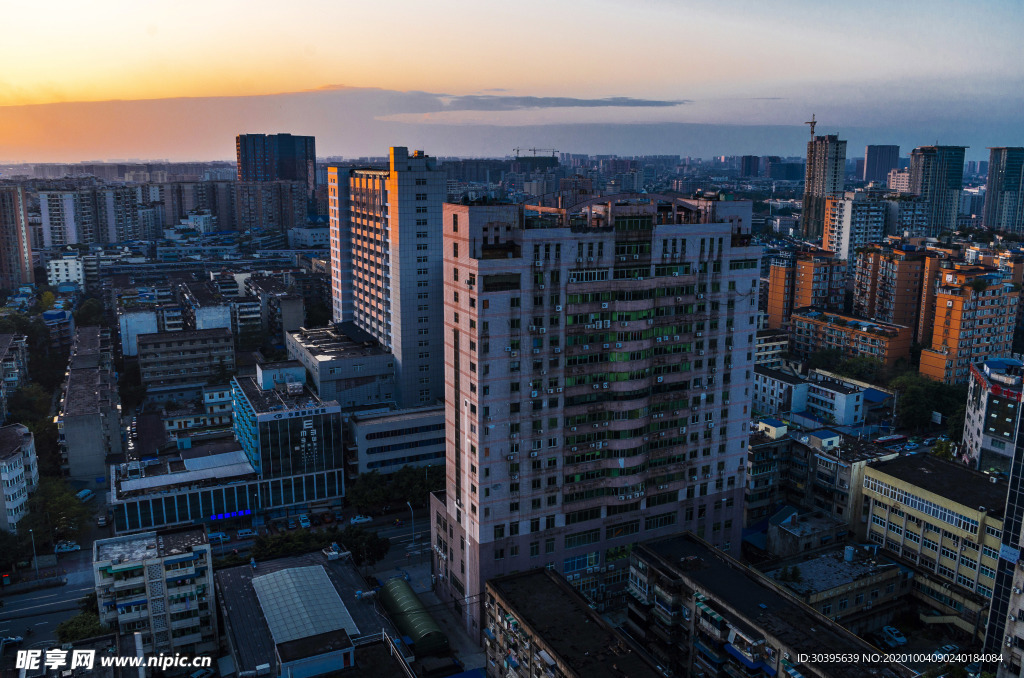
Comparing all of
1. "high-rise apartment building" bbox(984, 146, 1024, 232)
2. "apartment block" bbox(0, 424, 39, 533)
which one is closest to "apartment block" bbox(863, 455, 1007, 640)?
"apartment block" bbox(0, 424, 39, 533)

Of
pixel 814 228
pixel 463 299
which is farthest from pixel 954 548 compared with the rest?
pixel 814 228

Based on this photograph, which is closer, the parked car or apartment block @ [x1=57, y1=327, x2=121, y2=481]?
the parked car

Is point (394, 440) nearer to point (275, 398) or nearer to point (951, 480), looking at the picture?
point (275, 398)

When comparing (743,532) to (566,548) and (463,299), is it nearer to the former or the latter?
(566,548)

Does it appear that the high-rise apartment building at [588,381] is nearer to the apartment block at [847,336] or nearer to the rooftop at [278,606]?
the rooftop at [278,606]

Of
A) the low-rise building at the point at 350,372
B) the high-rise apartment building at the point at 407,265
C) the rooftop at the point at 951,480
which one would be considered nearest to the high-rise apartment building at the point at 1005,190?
the rooftop at the point at 951,480

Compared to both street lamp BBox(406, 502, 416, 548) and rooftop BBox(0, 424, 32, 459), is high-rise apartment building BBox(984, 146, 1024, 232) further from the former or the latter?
rooftop BBox(0, 424, 32, 459)
